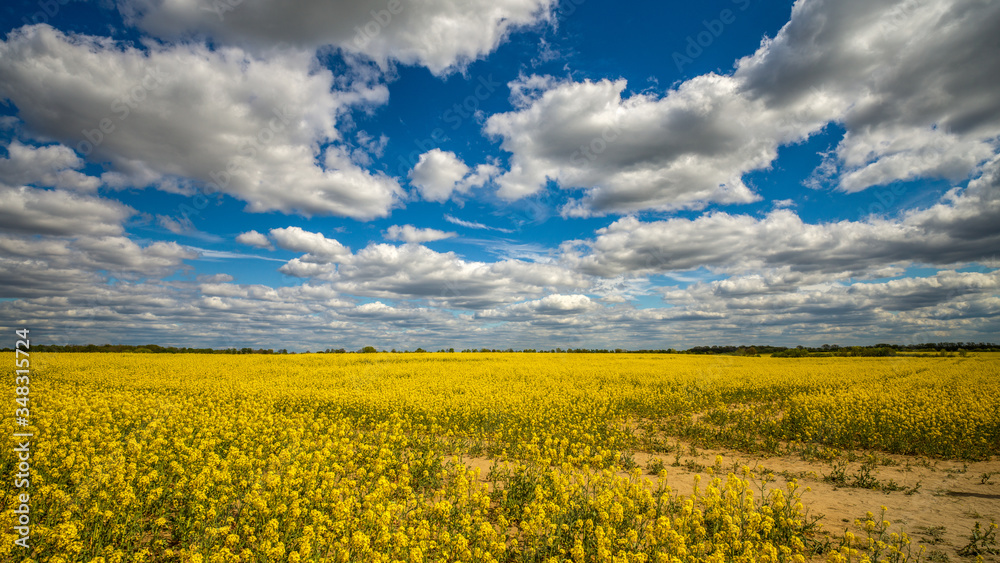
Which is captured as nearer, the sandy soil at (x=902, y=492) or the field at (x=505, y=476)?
the field at (x=505, y=476)

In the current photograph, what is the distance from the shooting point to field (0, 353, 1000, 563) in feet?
16.5

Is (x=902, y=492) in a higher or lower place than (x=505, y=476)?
lower

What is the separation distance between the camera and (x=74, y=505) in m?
5.21

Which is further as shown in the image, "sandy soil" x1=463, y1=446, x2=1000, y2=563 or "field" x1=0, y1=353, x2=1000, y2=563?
"sandy soil" x1=463, y1=446, x2=1000, y2=563

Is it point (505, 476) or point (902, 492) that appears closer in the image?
point (505, 476)

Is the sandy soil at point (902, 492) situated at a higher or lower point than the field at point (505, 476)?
lower

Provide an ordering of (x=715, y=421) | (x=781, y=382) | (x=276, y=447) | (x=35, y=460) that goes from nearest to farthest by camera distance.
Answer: (x=35, y=460) < (x=276, y=447) < (x=715, y=421) < (x=781, y=382)

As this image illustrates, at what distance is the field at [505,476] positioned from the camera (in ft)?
16.5

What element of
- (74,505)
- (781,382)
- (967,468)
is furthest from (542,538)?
(781,382)

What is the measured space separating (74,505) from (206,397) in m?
10.9

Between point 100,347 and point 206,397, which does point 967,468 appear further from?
point 100,347

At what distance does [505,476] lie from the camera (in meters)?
8.20

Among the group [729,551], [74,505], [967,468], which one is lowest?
[967,468]

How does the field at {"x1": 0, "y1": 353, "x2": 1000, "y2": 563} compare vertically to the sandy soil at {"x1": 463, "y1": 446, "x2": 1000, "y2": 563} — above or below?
above
